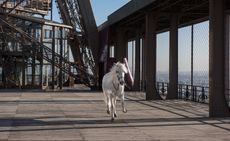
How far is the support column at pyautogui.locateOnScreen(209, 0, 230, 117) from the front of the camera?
20.4m

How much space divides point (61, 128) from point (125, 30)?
30418 millimetres

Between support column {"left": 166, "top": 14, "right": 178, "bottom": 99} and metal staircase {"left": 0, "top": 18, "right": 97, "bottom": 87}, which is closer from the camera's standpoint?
support column {"left": 166, "top": 14, "right": 178, "bottom": 99}

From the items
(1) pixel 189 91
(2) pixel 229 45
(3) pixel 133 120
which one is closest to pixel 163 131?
(3) pixel 133 120

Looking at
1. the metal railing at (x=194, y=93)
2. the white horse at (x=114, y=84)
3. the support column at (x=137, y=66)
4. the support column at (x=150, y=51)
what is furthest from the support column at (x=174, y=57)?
the white horse at (x=114, y=84)

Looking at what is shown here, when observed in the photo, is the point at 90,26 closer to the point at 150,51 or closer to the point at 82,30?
the point at 82,30

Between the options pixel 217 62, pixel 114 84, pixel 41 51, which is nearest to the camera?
pixel 114 84

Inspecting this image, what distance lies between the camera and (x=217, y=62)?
20500 mm

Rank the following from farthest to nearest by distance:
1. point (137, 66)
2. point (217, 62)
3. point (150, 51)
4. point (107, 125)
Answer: point (137, 66)
point (150, 51)
point (217, 62)
point (107, 125)

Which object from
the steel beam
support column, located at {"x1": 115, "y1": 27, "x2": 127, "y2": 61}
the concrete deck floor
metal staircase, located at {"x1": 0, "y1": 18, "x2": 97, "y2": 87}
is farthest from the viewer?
the steel beam

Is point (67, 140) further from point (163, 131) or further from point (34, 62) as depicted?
point (34, 62)

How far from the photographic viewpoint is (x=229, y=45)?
94.5 feet

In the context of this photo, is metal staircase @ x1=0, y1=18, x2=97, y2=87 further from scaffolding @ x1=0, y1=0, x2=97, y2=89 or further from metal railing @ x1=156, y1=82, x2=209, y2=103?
metal railing @ x1=156, y1=82, x2=209, y2=103

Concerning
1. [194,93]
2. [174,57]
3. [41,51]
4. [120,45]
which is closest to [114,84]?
[174,57]

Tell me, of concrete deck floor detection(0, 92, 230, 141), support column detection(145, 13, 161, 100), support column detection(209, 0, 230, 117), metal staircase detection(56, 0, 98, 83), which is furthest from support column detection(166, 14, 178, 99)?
metal staircase detection(56, 0, 98, 83)
